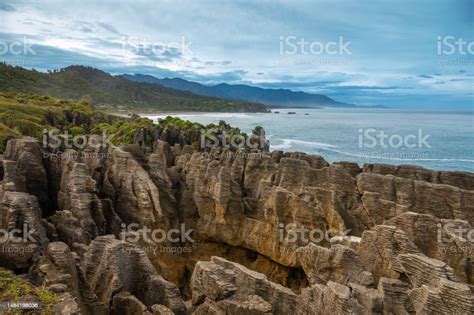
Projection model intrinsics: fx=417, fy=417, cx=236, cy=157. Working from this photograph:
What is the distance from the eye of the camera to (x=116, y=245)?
13.4m

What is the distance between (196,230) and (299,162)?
280 inches

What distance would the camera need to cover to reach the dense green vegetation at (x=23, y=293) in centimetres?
988

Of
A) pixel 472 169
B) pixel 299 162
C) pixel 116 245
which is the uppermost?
pixel 299 162

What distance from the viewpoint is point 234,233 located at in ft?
76.3

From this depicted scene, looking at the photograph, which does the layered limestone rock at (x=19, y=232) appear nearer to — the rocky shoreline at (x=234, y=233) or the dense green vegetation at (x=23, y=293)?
the rocky shoreline at (x=234, y=233)

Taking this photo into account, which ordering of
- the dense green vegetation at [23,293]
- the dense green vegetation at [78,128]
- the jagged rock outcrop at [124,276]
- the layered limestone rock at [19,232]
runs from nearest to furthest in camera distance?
the dense green vegetation at [23,293]
the layered limestone rock at [19,232]
the jagged rock outcrop at [124,276]
the dense green vegetation at [78,128]

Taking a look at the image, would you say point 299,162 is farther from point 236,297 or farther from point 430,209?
point 236,297

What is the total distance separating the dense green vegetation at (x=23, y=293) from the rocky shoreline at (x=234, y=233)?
0.84 feet

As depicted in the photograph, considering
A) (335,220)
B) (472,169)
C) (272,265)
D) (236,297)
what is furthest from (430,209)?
(472,169)

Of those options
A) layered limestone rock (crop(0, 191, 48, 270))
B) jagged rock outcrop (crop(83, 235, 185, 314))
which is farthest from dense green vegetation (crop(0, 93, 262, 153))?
jagged rock outcrop (crop(83, 235, 185, 314))

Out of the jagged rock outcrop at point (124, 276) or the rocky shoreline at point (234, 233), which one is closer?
the rocky shoreline at point (234, 233)

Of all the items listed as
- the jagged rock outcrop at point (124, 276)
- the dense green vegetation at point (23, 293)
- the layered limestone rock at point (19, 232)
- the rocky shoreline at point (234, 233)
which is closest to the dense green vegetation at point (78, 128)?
the rocky shoreline at point (234, 233)

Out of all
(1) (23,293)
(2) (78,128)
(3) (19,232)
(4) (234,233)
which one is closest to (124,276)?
(1) (23,293)

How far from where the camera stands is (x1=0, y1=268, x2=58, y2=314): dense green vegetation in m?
9.88
